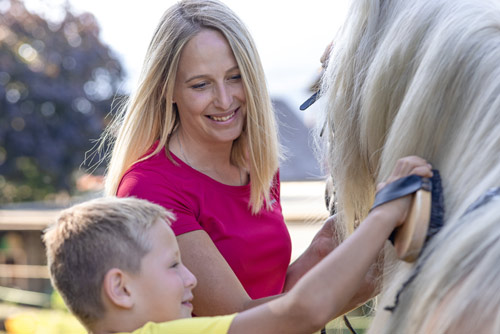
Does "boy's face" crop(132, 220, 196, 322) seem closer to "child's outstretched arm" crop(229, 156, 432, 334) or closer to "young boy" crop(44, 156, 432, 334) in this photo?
"young boy" crop(44, 156, 432, 334)

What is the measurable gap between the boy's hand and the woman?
2.19 feet

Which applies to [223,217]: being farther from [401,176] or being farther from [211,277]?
[401,176]

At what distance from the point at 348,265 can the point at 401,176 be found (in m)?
0.17

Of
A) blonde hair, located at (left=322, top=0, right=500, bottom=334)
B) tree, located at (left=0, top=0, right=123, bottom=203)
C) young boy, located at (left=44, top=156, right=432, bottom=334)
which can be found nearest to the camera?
blonde hair, located at (left=322, top=0, right=500, bottom=334)

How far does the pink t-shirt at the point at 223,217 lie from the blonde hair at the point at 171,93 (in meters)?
0.05

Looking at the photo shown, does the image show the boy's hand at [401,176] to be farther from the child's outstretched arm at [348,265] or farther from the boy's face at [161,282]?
the boy's face at [161,282]

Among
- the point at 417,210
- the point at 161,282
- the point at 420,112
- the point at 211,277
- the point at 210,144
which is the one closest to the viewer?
the point at 417,210

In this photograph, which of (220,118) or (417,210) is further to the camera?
(220,118)

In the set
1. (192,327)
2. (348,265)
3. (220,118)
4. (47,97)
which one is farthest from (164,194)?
(47,97)

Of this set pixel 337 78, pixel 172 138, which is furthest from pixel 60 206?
pixel 337 78

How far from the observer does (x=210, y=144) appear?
1887mm

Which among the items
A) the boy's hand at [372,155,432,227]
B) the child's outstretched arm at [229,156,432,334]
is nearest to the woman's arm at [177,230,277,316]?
the child's outstretched arm at [229,156,432,334]

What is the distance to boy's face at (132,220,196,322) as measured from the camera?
4.15 ft

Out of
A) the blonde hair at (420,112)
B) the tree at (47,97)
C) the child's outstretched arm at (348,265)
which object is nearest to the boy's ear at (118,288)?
the child's outstretched arm at (348,265)
